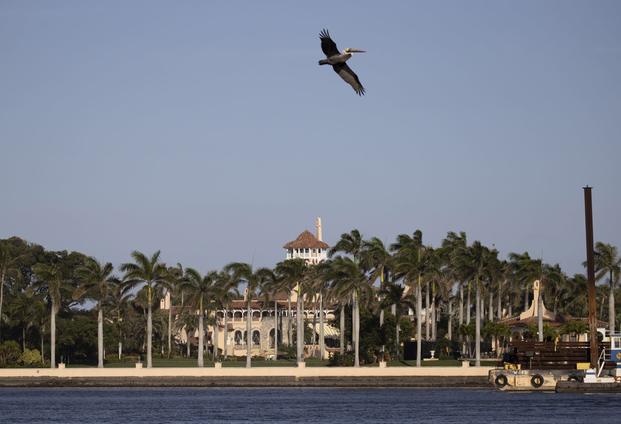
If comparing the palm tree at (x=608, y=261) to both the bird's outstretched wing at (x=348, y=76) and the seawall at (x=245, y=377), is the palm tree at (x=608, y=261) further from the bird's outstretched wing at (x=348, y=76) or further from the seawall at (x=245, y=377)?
the bird's outstretched wing at (x=348, y=76)

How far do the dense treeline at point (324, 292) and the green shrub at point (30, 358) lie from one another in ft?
0.31

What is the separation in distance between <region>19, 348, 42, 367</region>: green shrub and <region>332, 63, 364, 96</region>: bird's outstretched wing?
84809mm

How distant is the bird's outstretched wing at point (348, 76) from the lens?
31.5 meters

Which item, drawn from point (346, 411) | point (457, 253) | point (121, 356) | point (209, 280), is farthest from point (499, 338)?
point (346, 411)

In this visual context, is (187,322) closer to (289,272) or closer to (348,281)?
(289,272)

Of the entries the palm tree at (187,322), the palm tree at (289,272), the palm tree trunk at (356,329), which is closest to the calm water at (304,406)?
the palm tree trunk at (356,329)

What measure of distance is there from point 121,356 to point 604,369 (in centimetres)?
5579

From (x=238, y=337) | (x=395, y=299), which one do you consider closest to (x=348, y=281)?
(x=395, y=299)

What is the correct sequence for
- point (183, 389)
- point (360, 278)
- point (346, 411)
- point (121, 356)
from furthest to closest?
point (121, 356), point (360, 278), point (183, 389), point (346, 411)

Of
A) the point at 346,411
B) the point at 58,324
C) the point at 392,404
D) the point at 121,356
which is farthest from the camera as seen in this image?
the point at 121,356

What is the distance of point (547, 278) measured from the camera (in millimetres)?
129125

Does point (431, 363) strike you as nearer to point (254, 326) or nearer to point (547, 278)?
point (547, 278)

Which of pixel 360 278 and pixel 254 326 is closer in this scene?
pixel 360 278

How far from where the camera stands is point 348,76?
104 feet
